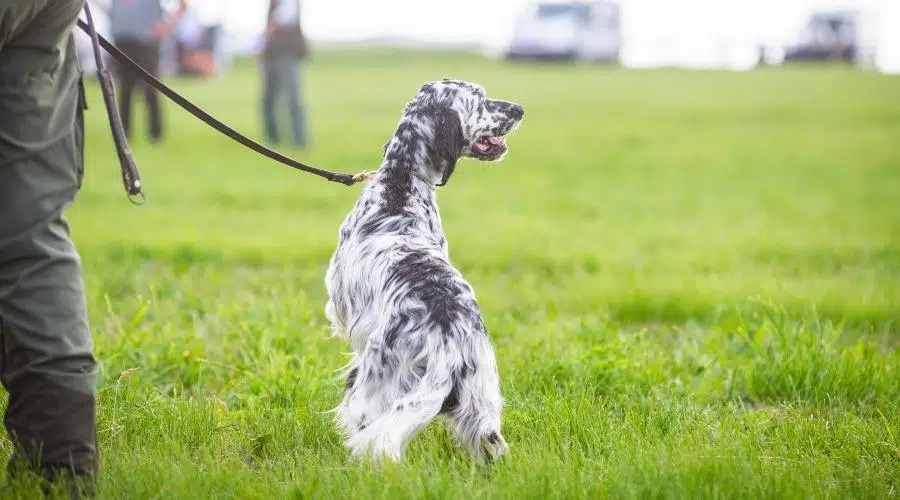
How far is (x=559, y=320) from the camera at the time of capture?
23.1 feet

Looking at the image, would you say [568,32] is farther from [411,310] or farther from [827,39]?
[411,310]

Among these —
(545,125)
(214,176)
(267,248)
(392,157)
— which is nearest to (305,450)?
(392,157)

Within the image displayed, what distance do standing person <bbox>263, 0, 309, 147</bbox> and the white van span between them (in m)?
29.0

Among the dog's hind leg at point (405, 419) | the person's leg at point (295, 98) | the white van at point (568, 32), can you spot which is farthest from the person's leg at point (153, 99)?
the white van at point (568, 32)

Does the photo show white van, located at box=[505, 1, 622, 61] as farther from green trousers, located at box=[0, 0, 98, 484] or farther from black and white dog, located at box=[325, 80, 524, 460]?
green trousers, located at box=[0, 0, 98, 484]

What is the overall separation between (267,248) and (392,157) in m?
Result: 5.21

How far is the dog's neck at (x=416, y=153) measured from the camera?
468cm

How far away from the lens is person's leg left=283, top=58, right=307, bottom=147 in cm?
1728

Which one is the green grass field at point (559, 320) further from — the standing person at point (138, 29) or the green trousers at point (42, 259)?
the standing person at point (138, 29)

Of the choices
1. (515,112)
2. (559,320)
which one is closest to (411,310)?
(515,112)

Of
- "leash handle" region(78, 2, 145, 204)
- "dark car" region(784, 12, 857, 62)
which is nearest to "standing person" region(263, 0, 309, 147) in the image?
"leash handle" region(78, 2, 145, 204)

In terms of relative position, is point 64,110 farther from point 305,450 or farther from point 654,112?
point 654,112

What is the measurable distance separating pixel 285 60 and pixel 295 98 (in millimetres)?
666

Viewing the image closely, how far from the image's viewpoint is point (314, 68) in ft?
140
